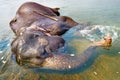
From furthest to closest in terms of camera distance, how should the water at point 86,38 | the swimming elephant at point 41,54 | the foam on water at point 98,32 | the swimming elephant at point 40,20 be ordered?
the swimming elephant at point 40,20, the foam on water at point 98,32, the swimming elephant at point 41,54, the water at point 86,38

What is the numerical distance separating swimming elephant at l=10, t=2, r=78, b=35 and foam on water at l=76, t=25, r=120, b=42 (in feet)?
1.75

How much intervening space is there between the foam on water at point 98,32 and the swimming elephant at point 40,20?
53 cm

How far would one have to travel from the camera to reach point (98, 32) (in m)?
7.65

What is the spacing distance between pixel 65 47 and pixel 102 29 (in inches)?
67.5

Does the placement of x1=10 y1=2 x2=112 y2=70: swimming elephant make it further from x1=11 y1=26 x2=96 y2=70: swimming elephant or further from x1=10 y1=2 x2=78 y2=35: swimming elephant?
x1=10 y1=2 x2=78 y2=35: swimming elephant

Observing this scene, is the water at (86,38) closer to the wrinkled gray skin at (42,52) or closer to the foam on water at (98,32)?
the foam on water at (98,32)

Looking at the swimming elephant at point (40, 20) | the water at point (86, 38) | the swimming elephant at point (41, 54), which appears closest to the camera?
the water at point (86, 38)

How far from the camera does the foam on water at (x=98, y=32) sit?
7281 millimetres

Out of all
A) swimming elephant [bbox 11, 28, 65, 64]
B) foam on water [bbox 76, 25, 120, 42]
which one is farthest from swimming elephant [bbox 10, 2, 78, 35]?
swimming elephant [bbox 11, 28, 65, 64]

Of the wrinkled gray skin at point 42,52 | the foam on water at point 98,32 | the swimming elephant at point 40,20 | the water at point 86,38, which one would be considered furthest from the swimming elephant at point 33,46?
the foam on water at point 98,32

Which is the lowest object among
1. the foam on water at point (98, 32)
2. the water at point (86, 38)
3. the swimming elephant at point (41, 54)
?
the water at point (86, 38)

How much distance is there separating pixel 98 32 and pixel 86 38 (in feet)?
1.65

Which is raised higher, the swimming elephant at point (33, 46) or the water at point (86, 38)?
the swimming elephant at point (33, 46)

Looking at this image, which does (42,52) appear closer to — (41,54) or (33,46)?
(41,54)
